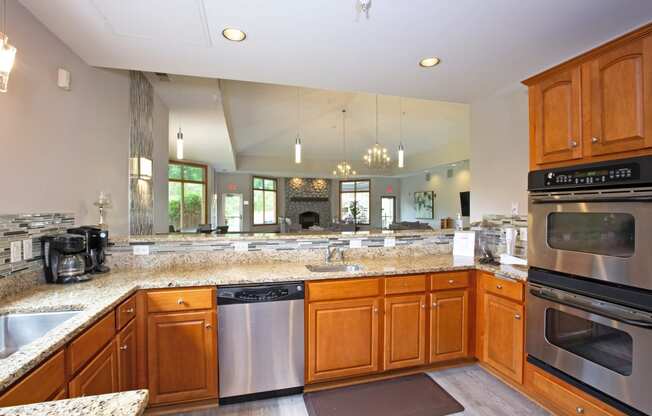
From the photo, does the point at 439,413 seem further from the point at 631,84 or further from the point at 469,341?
the point at 631,84

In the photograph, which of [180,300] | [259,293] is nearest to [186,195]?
[180,300]

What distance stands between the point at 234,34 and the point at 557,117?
2186 mm

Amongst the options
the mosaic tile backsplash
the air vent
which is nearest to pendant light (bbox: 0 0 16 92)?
the mosaic tile backsplash

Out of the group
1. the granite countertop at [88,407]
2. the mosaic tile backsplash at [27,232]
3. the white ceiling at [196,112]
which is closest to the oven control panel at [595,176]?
the granite countertop at [88,407]

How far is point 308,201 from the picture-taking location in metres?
12.1

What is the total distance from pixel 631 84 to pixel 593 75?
0.21 meters

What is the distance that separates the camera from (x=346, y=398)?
2.20 metres

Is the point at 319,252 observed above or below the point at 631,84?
below

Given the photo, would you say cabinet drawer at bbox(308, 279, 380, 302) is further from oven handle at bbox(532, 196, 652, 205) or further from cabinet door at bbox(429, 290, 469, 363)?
oven handle at bbox(532, 196, 652, 205)

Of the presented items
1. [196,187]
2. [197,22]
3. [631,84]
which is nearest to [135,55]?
[197,22]

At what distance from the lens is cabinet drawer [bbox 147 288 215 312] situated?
196cm

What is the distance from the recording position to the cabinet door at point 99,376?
1299 mm

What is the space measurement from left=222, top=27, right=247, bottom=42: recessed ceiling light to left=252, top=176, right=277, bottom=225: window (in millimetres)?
9142

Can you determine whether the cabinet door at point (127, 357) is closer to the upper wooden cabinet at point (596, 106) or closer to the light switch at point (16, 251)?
the light switch at point (16, 251)
